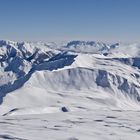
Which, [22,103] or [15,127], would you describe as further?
[22,103]

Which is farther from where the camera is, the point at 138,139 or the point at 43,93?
the point at 43,93

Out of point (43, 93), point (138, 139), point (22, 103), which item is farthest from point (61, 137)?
point (43, 93)

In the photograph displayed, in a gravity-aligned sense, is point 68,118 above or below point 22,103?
above

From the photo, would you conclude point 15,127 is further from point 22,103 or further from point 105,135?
point 22,103

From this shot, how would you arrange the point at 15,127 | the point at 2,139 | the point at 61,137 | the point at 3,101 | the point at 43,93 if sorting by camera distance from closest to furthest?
the point at 2,139 → the point at 61,137 → the point at 15,127 → the point at 3,101 → the point at 43,93

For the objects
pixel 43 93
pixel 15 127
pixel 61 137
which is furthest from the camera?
pixel 43 93

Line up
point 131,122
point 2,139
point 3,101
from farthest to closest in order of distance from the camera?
point 3,101 < point 131,122 < point 2,139

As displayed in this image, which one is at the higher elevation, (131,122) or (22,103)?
(131,122)

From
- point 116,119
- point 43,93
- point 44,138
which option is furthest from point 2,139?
point 43,93

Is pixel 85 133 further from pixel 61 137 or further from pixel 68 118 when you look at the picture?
pixel 68 118
